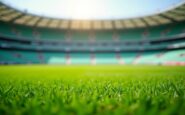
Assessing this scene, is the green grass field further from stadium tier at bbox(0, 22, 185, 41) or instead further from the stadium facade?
stadium tier at bbox(0, 22, 185, 41)

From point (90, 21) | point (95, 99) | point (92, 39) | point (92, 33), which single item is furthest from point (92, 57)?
point (95, 99)

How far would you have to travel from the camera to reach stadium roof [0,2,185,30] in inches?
1685

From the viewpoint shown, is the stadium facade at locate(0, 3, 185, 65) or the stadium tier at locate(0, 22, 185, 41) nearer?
the stadium facade at locate(0, 3, 185, 65)

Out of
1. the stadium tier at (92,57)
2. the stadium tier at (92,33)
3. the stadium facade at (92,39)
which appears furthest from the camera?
the stadium tier at (92,33)

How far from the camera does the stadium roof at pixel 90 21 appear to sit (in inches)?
1685

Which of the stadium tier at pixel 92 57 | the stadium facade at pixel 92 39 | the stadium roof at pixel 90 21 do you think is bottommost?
the stadium tier at pixel 92 57

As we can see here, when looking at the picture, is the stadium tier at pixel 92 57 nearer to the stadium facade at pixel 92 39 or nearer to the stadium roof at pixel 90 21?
the stadium facade at pixel 92 39

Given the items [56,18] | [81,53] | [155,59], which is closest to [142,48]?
[155,59]

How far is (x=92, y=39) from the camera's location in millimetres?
59312

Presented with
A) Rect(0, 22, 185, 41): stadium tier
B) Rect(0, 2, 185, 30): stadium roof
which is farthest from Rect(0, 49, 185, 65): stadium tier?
Rect(0, 2, 185, 30): stadium roof

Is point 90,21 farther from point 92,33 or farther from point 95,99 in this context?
point 95,99

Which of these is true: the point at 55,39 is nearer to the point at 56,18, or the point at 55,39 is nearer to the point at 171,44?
the point at 56,18

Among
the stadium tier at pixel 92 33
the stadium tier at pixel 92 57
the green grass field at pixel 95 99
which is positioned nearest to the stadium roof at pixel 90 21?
the stadium tier at pixel 92 33

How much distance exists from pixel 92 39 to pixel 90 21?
7362 mm
